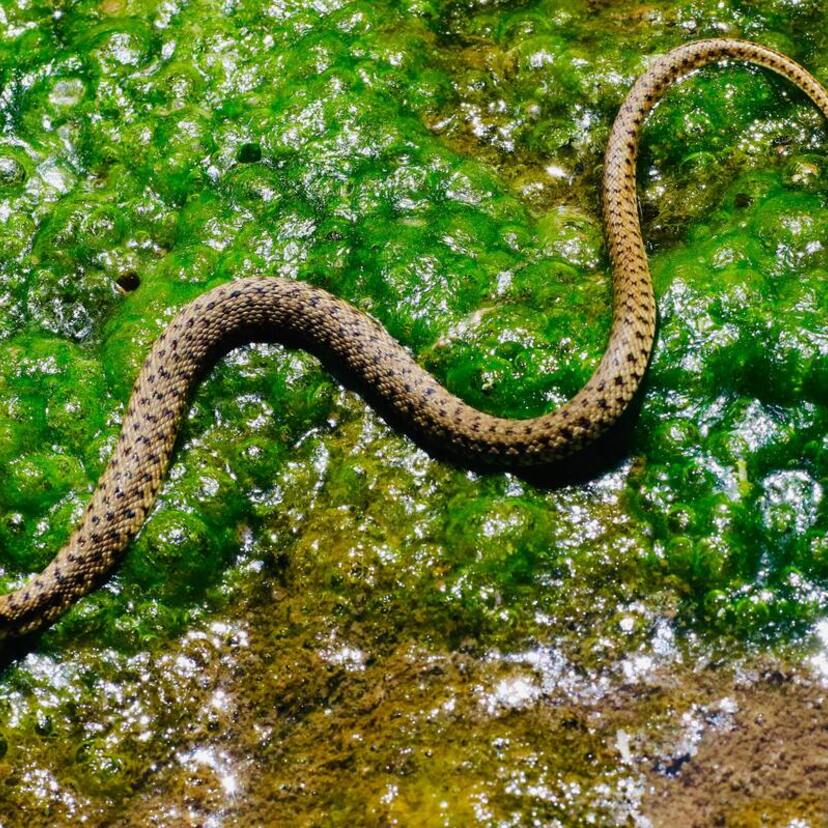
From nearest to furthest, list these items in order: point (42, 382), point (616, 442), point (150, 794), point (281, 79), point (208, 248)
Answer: point (150, 794) → point (616, 442) → point (42, 382) → point (208, 248) → point (281, 79)

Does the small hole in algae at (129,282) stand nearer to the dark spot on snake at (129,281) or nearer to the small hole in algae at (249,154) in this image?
the dark spot on snake at (129,281)

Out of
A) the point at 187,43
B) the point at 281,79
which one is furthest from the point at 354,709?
the point at 187,43

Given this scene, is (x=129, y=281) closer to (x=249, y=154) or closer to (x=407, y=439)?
(x=249, y=154)

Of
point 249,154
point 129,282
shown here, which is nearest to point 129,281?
point 129,282

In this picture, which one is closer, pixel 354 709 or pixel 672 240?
pixel 354 709

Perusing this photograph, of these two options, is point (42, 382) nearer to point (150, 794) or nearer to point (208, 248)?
point (208, 248)

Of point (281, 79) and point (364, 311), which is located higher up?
point (281, 79)

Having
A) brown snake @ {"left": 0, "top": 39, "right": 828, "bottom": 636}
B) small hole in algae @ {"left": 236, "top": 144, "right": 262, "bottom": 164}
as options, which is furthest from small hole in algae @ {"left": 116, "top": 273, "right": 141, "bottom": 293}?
small hole in algae @ {"left": 236, "top": 144, "right": 262, "bottom": 164}
